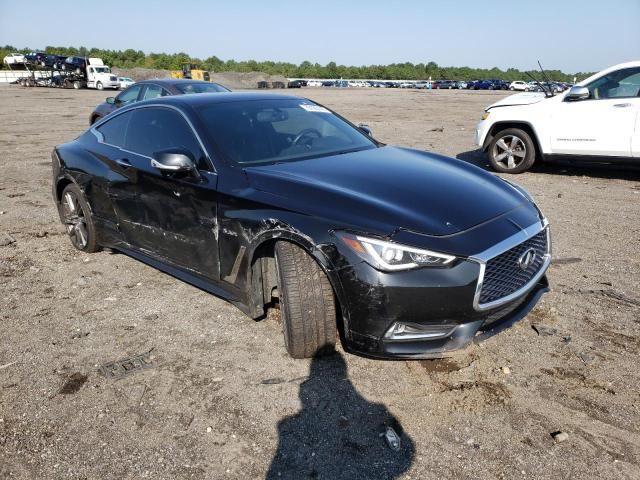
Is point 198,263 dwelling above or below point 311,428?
above

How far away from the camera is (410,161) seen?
3.86 metres

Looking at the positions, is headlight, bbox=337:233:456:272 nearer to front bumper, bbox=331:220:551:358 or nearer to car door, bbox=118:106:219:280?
front bumper, bbox=331:220:551:358

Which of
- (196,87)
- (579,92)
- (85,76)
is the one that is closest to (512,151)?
(579,92)

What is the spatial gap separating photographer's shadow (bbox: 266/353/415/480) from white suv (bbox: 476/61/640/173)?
21.8ft

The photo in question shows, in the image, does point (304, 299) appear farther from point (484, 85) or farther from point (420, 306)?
point (484, 85)

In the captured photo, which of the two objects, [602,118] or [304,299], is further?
[602,118]

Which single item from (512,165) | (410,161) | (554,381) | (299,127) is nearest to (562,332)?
Answer: (554,381)

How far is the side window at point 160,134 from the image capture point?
3.68 m

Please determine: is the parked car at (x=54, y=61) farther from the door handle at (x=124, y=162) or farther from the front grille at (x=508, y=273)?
the front grille at (x=508, y=273)

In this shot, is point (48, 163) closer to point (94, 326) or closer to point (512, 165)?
point (94, 326)

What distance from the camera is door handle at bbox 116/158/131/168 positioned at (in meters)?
4.20

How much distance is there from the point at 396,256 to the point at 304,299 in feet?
2.06

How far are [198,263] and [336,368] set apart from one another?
1240 millimetres

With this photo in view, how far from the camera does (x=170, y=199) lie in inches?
147
